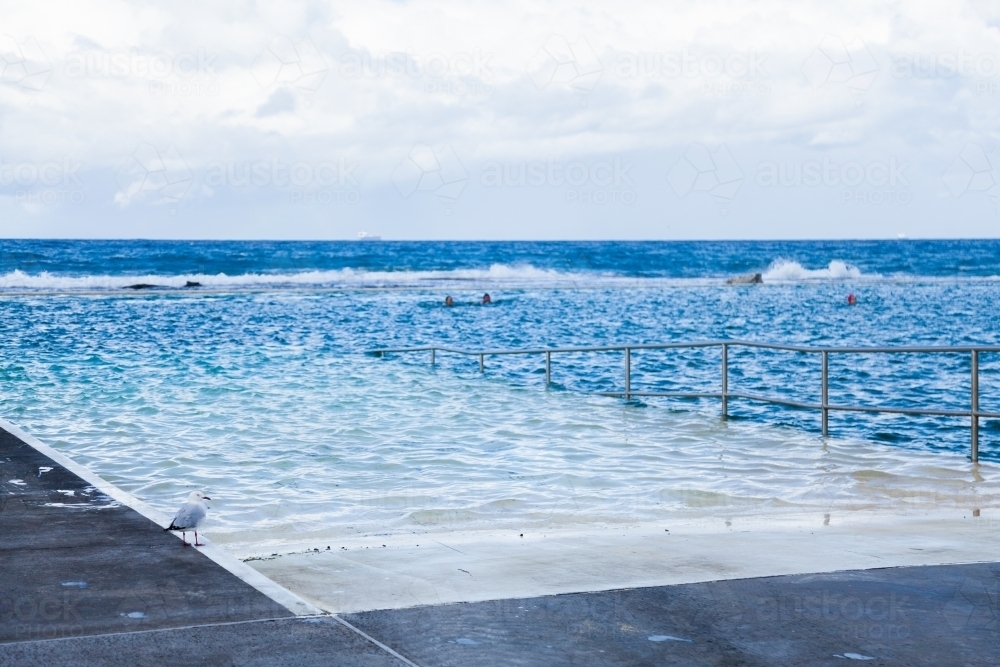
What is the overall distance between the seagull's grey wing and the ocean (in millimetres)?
354

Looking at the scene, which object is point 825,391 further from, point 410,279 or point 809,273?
point 809,273

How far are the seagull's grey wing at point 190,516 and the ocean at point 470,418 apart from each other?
1.16ft

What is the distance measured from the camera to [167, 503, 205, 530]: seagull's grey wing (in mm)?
5859

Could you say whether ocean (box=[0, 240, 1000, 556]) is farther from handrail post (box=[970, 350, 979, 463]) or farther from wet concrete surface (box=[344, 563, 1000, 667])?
wet concrete surface (box=[344, 563, 1000, 667])

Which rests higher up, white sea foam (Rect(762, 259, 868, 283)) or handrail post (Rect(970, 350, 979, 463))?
handrail post (Rect(970, 350, 979, 463))

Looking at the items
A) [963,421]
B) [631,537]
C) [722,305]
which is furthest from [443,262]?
[631,537]

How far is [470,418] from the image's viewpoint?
41.8 feet

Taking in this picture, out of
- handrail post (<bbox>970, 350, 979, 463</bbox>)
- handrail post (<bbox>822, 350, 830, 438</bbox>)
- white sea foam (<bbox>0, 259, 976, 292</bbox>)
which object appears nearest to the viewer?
handrail post (<bbox>970, 350, 979, 463</bbox>)

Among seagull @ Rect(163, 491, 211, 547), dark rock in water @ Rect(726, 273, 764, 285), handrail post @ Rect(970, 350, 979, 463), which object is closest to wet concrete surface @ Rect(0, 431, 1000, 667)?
seagull @ Rect(163, 491, 211, 547)

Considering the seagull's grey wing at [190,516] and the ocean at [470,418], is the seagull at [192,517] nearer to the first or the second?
the seagull's grey wing at [190,516]

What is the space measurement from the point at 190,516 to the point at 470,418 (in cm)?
696

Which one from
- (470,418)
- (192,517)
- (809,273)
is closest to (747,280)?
(809,273)

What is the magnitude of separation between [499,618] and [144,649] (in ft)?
4.35

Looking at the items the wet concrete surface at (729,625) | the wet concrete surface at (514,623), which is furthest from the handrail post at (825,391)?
the wet concrete surface at (729,625)
